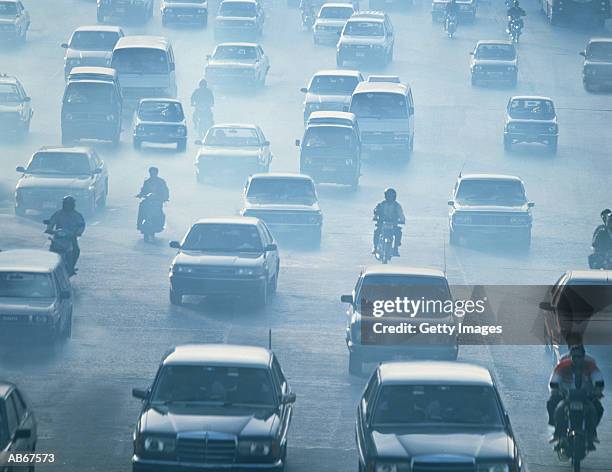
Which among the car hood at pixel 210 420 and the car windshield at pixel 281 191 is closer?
the car hood at pixel 210 420

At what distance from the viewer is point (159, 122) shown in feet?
165

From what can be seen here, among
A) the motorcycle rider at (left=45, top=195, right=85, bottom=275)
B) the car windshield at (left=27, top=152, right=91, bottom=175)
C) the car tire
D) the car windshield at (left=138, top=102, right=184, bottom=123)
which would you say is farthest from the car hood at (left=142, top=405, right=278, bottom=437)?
the car windshield at (left=138, top=102, right=184, bottom=123)

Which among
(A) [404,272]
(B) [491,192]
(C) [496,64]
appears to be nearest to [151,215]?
(B) [491,192]

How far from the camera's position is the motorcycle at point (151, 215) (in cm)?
3756

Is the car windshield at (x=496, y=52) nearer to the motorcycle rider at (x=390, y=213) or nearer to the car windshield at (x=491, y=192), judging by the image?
the car windshield at (x=491, y=192)

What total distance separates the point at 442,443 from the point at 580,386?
2311 millimetres

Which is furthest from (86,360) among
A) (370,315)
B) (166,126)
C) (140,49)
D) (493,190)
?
(140,49)

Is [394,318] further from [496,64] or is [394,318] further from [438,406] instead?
[496,64]

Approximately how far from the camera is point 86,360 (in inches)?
997

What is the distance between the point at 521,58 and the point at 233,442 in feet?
172

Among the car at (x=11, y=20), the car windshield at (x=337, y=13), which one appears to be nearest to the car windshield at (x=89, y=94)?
the car at (x=11, y=20)

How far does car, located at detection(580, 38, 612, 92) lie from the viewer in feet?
205

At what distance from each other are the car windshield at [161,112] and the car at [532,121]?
9894mm

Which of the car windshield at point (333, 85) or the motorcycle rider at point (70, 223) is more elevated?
the motorcycle rider at point (70, 223)
